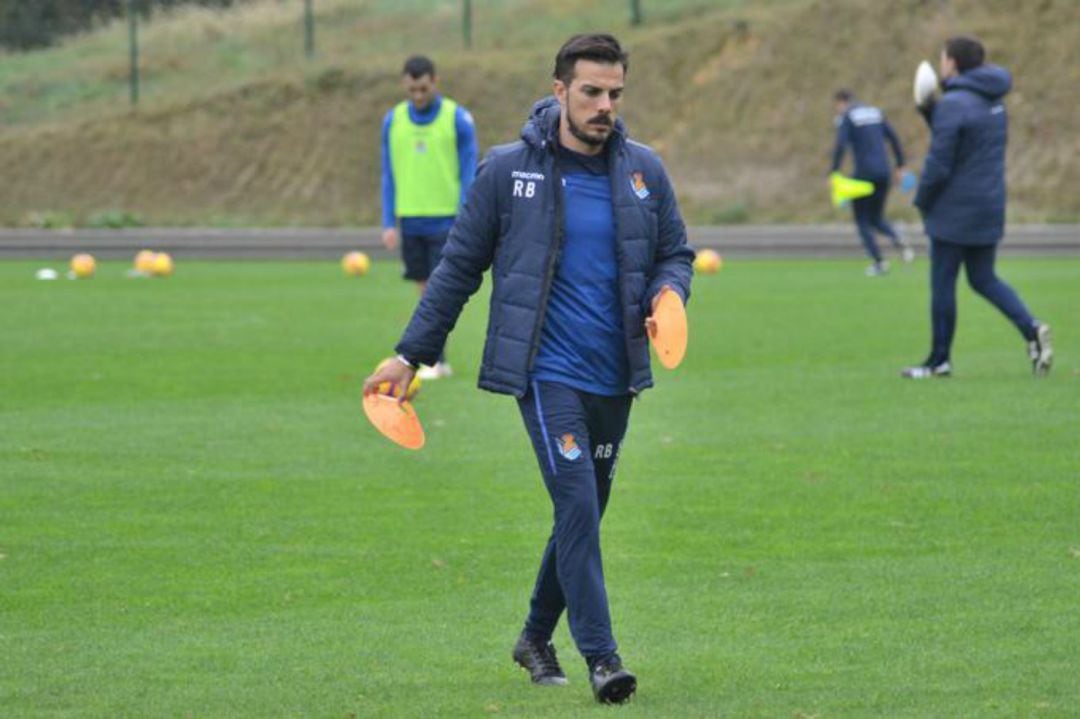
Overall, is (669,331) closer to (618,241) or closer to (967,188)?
(618,241)

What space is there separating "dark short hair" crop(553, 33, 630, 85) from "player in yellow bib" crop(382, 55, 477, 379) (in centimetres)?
987

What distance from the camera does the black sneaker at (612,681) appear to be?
731 cm

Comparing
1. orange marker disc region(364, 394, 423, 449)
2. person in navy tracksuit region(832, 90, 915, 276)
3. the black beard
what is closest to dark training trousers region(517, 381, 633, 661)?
orange marker disc region(364, 394, 423, 449)

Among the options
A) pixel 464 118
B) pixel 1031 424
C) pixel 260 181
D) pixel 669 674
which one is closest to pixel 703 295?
pixel 464 118

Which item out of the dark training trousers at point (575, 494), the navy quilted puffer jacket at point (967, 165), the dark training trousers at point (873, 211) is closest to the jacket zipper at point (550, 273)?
the dark training trousers at point (575, 494)

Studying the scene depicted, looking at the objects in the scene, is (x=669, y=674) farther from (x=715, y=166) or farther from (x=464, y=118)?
(x=715, y=166)

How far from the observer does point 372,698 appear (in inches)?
295

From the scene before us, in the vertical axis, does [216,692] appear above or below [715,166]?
above

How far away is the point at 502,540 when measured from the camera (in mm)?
10695

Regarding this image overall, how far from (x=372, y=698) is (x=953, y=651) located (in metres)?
1.96

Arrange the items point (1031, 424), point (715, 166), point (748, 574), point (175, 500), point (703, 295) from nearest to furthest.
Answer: point (748, 574) < point (175, 500) < point (1031, 424) < point (703, 295) < point (715, 166)

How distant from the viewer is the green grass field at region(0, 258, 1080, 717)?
7.72 meters

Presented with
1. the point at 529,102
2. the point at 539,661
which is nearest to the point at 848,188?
the point at 529,102

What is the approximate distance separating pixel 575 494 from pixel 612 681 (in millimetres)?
575
